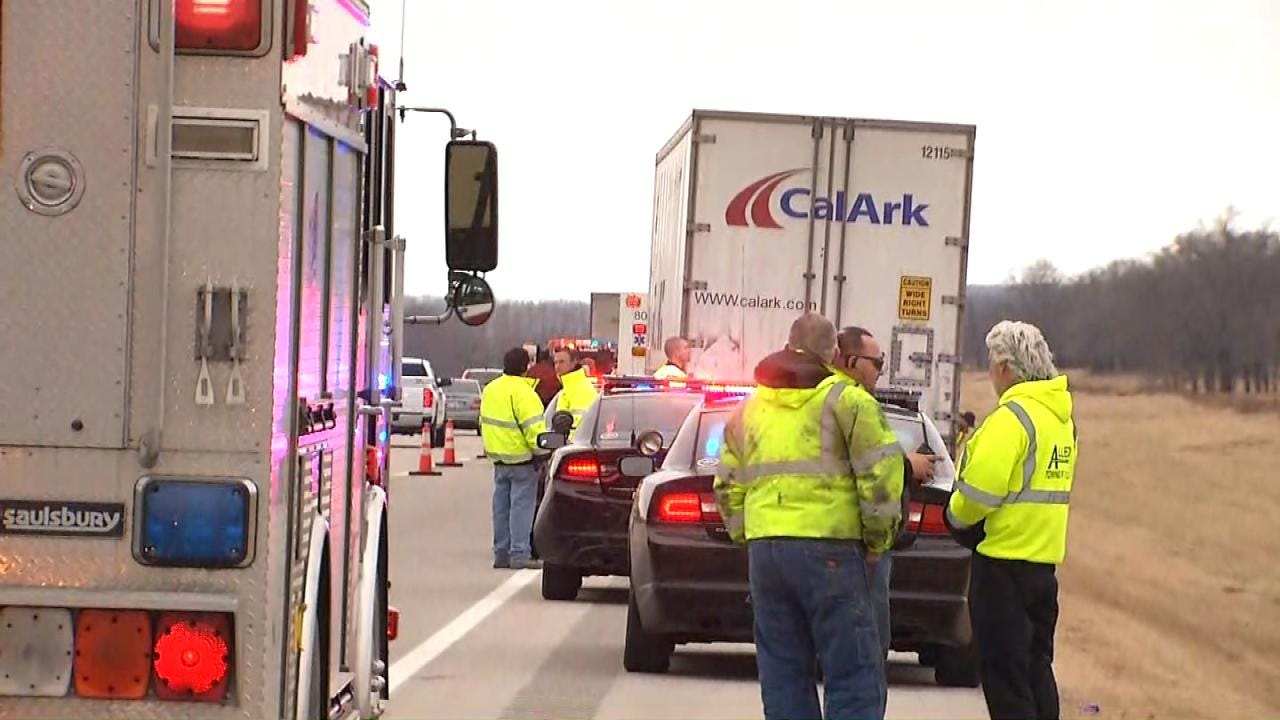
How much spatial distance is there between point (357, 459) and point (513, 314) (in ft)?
560

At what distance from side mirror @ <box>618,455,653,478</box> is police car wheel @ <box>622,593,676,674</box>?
5.13 ft

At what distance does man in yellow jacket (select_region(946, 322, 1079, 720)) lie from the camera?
29.7 feet

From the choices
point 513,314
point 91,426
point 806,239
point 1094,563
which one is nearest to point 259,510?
point 91,426

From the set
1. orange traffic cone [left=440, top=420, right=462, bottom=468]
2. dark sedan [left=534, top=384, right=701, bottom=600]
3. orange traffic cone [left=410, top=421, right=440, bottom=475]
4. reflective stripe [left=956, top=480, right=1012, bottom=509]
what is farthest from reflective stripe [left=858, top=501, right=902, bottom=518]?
orange traffic cone [left=440, top=420, right=462, bottom=468]

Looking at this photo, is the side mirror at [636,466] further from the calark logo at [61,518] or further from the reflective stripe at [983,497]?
the calark logo at [61,518]

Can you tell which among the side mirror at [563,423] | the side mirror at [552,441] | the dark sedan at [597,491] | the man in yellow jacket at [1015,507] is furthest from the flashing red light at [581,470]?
the man in yellow jacket at [1015,507]

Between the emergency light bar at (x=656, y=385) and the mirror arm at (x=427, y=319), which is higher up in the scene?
the mirror arm at (x=427, y=319)

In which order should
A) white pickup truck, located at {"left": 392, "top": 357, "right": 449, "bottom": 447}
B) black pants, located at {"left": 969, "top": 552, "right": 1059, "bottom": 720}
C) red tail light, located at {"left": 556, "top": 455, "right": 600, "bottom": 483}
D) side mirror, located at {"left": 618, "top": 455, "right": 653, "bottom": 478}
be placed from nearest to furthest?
black pants, located at {"left": 969, "top": 552, "right": 1059, "bottom": 720} → side mirror, located at {"left": 618, "top": 455, "right": 653, "bottom": 478} → red tail light, located at {"left": 556, "top": 455, "right": 600, "bottom": 483} → white pickup truck, located at {"left": 392, "top": 357, "right": 449, "bottom": 447}

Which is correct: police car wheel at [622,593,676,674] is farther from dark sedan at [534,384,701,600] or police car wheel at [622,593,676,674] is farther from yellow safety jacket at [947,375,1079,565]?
yellow safety jacket at [947,375,1079,565]

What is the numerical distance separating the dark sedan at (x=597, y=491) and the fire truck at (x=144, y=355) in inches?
406

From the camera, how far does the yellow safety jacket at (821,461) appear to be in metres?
8.94

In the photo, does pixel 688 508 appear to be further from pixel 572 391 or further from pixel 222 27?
pixel 572 391

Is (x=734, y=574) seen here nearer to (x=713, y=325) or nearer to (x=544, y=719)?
(x=544, y=719)

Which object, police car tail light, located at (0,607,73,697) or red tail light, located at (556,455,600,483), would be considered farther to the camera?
red tail light, located at (556,455,600,483)
